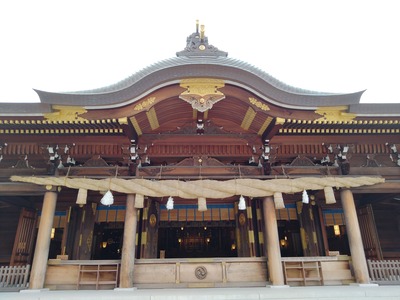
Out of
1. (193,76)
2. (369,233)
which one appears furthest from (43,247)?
(369,233)

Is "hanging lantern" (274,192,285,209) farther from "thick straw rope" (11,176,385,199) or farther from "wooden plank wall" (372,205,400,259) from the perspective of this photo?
"wooden plank wall" (372,205,400,259)

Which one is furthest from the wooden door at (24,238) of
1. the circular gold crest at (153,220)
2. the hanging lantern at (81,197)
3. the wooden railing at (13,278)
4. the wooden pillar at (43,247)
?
the circular gold crest at (153,220)

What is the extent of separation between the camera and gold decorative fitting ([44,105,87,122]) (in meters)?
6.63

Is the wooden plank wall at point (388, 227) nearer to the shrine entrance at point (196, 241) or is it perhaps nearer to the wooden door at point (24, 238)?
the shrine entrance at point (196, 241)

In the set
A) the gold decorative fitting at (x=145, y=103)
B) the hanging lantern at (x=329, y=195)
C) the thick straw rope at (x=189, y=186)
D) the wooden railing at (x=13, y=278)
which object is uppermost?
the gold decorative fitting at (x=145, y=103)

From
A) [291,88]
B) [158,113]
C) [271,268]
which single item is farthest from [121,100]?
[271,268]

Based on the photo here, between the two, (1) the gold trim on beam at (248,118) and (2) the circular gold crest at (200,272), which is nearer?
(2) the circular gold crest at (200,272)

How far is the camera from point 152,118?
289 inches

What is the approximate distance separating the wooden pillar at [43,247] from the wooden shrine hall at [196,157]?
25 millimetres

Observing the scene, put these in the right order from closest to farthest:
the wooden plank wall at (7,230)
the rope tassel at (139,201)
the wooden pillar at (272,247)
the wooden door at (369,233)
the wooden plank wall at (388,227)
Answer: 1. the wooden pillar at (272,247)
2. the rope tassel at (139,201)
3. the wooden door at (369,233)
4. the wooden plank wall at (7,230)
5. the wooden plank wall at (388,227)

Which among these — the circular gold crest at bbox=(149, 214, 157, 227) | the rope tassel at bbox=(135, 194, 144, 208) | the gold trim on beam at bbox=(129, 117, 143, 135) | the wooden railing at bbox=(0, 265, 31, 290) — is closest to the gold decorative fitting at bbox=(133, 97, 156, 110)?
the gold trim on beam at bbox=(129, 117, 143, 135)

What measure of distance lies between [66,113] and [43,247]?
11.3 feet

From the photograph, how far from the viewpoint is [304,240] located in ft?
30.9

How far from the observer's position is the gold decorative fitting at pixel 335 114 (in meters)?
6.94
